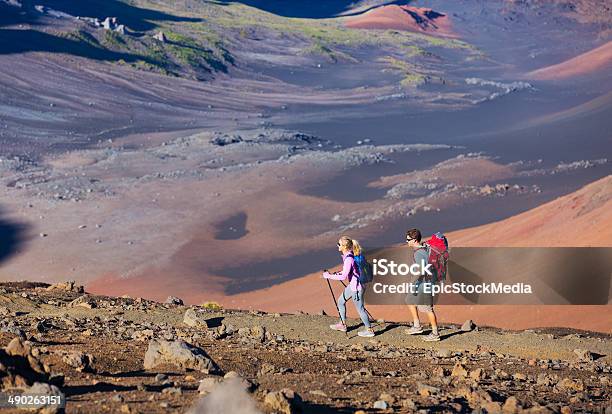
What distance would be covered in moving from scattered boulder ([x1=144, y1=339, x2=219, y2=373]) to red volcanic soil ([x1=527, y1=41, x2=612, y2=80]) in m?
72.2

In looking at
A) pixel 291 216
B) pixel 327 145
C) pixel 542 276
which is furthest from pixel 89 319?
pixel 327 145

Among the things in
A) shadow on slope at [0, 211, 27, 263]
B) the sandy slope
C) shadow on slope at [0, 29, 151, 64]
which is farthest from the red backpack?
shadow on slope at [0, 29, 151, 64]

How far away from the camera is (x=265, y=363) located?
8.02 meters

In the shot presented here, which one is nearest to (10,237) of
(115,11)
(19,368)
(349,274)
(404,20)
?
(349,274)

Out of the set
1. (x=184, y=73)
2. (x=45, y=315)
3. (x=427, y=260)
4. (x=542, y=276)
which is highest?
(x=427, y=260)

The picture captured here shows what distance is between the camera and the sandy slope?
57.0ft

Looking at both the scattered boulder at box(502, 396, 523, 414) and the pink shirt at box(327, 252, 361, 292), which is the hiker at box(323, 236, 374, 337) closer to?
the pink shirt at box(327, 252, 361, 292)

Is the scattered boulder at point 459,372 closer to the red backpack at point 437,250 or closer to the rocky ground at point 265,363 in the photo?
the rocky ground at point 265,363

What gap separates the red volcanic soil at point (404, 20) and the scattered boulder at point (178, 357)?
94907mm

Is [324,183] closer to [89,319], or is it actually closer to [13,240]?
[13,240]

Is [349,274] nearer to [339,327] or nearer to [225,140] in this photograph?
[339,327]

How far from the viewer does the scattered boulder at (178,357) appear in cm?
720

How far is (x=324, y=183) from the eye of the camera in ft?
127

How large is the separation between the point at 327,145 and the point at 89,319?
119ft
